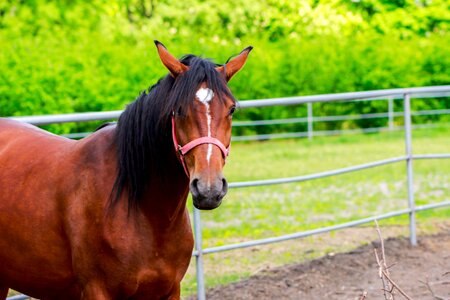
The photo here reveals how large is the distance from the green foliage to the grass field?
8.23ft

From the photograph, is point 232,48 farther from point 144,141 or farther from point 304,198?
point 144,141

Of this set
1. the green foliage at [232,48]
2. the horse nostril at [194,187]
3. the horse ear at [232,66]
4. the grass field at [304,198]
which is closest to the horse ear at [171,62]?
the horse ear at [232,66]

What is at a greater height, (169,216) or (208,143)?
(208,143)

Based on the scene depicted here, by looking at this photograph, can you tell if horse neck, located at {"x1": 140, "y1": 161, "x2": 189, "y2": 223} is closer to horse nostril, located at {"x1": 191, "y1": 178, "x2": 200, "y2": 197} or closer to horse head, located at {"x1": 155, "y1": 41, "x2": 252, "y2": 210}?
horse head, located at {"x1": 155, "y1": 41, "x2": 252, "y2": 210}

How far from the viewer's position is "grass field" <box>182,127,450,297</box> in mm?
7047

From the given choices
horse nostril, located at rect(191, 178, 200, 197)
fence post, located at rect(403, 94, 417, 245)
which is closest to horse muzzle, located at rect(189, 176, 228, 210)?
horse nostril, located at rect(191, 178, 200, 197)

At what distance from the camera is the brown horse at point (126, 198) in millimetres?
3266

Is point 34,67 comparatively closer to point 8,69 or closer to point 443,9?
point 8,69

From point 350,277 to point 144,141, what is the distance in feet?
9.88

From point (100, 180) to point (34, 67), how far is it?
12.6 m

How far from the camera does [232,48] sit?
18719 millimetres

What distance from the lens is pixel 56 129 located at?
396 inches

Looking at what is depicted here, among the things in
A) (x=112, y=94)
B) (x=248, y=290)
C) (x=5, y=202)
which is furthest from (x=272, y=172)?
(x=5, y=202)

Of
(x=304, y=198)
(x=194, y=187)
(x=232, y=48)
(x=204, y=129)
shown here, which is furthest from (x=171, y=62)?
(x=232, y=48)
